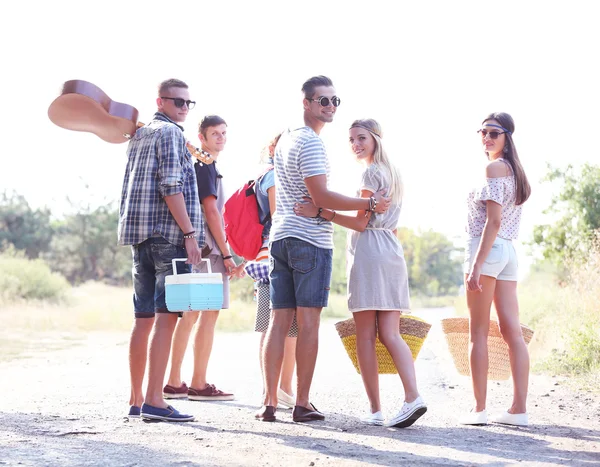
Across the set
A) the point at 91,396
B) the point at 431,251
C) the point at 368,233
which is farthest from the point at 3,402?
the point at 431,251

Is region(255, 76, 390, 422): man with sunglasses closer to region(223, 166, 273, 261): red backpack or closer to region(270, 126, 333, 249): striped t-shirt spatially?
region(270, 126, 333, 249): striped t-shirt

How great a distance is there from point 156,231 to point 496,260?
7.92 ft

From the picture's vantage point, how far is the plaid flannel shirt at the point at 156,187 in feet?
21.0

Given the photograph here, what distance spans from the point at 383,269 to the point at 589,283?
781 cm

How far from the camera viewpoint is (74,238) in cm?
5359

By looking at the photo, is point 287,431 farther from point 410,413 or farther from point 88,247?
point 88,247

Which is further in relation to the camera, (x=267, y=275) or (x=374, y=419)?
(x=267, y=275)

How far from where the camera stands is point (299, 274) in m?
6.31

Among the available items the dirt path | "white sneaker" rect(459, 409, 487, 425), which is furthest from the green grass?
"white sneaker" rect(459, 409, 487, 425)

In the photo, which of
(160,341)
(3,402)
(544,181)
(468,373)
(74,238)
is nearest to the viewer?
(160,341)

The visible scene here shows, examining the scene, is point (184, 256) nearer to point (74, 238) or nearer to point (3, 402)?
point (3, 402)

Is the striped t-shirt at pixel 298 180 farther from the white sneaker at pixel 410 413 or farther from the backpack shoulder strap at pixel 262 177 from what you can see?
the white sneaker at pixel 410 413

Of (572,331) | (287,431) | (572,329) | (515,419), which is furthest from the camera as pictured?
(572,329)

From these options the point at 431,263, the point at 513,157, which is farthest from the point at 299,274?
the point at 431,263
